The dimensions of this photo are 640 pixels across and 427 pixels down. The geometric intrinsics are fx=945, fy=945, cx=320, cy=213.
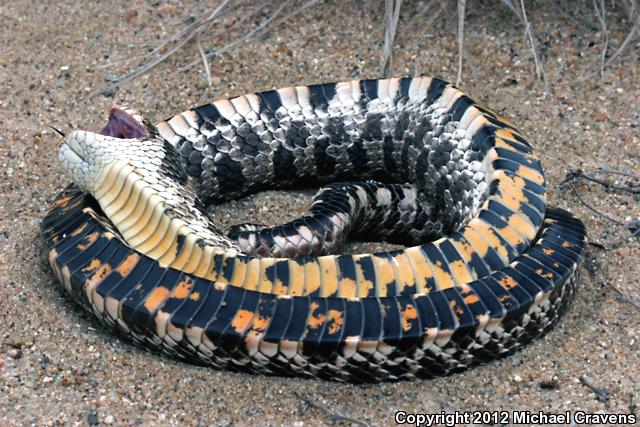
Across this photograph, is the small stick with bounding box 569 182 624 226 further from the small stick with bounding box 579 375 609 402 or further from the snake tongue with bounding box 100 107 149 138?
the snake tongue with bounding box 100 107 149 138

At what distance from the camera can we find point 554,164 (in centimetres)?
475

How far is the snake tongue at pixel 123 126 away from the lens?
414 centimetres

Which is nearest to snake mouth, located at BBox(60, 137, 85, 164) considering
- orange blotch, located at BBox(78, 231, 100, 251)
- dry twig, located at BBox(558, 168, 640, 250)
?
orange blotch, located at BBox(78, 231, 100, 251)

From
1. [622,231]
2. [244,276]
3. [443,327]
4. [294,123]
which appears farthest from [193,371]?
Result: [622,231]

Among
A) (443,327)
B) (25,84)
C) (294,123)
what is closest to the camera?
(443,327)

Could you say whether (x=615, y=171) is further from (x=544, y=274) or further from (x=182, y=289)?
(x=182, y=289)

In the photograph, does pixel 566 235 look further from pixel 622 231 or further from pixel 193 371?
pixel 193 371

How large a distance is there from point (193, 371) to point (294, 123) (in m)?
1.59

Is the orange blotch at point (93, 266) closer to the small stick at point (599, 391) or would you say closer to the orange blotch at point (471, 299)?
the orange blotch at point (471, 299)

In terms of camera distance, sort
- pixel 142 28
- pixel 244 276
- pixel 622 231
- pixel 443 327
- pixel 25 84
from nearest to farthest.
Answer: pixel 443 327, pixel 244 276, pixel 622 231, pixel 25 84, pixel 142 28

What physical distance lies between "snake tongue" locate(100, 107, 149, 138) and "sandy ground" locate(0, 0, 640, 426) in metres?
0.51

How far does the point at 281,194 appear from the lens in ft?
15.7

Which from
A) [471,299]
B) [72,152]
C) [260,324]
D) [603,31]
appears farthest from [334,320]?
[603,31]

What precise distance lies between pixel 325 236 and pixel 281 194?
2.19 feet
